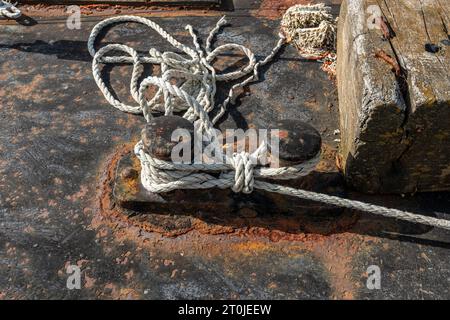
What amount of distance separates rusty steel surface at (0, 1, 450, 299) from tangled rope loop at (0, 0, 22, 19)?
743 mm

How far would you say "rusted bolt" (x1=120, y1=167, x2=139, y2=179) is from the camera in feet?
6.19

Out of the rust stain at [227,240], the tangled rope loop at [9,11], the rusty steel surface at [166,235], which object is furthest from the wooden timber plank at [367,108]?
the tangled rope loop at [9,11]

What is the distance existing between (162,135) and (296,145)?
49cm

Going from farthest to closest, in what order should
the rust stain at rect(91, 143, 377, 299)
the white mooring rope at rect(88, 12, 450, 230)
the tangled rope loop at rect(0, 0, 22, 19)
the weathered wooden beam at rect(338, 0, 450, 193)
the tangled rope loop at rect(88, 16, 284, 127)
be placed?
1. the tangled rope loop at rect(0, 0, 22, 19)
2. the tangled rope loop at rect(88, 16, 284, 127)
3. the rust stain at rect(91, 143, 377, 299)
4. the white mooring rope at rect(88, 12, 450, 230)
5. the weathered wooden beam at rect(338, 0, 450, 193)

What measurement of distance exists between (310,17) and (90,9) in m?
1.48

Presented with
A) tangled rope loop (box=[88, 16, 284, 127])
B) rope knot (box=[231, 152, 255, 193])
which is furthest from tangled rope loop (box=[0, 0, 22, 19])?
rope knot (box=[231, 152, 255, 193])

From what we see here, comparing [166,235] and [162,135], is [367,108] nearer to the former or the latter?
[162,135]

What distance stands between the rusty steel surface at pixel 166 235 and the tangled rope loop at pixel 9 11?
74cm

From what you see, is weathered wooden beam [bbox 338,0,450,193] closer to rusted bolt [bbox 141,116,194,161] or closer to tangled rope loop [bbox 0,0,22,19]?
rusted bolt [bbox 141,116,194,161]

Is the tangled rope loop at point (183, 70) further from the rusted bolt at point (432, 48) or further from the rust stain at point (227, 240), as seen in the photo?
the rusted bolt at point (432, 48)

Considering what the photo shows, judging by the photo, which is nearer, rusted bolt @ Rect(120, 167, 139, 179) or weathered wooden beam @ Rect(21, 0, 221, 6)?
rusted bolt @ Rect(120, 167, 139, 179)

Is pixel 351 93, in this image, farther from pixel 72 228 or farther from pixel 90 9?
pixel 90 9

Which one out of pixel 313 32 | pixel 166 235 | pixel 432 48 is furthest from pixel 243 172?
pixel 313 32
